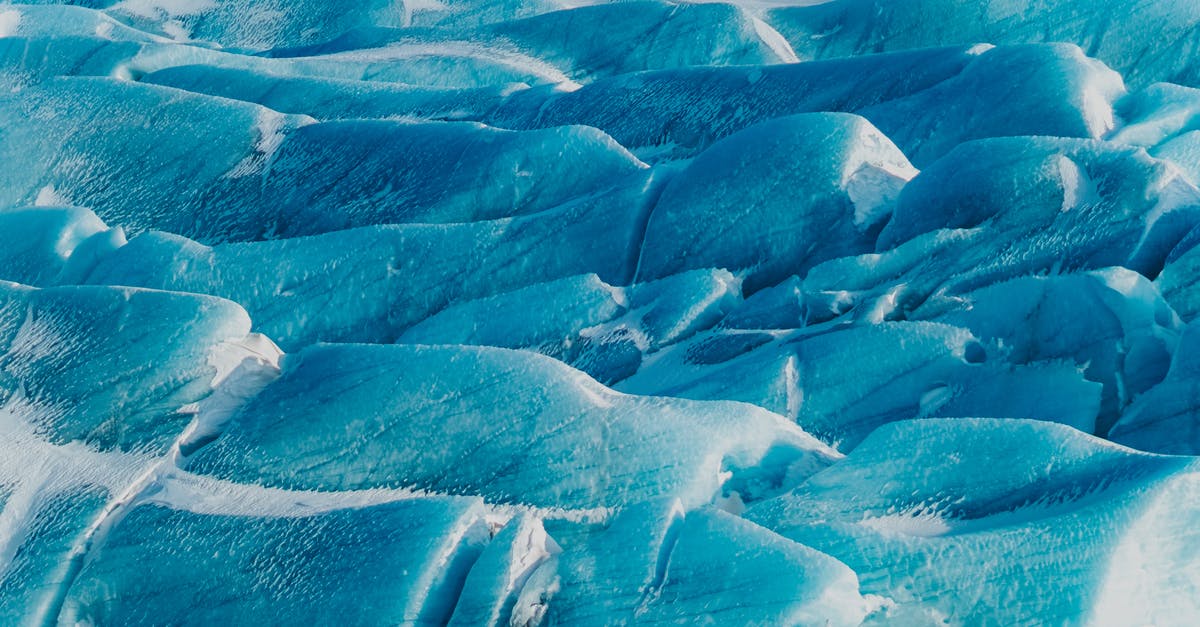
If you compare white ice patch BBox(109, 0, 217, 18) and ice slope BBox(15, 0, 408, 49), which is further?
white ice patch BBox(109, 0, 217, 18)

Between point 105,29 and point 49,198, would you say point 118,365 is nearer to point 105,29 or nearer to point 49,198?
point 49,198

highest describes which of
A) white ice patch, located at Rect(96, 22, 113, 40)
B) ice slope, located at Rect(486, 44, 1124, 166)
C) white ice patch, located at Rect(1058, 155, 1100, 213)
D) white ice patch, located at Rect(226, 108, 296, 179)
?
white ice patch, located at Rect(1058, 155, 1100, 213)

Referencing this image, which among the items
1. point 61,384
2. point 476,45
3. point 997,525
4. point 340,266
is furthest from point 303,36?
point 997,525

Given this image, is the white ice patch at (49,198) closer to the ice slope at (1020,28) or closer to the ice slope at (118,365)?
the ice slope at (118,365)

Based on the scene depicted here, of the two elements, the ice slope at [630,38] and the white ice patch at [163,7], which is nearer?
the ice slope at [630,38]

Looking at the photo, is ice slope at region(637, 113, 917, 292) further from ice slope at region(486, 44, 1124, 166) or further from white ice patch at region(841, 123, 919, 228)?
ice slope at region(486, 44, 1124, 166)

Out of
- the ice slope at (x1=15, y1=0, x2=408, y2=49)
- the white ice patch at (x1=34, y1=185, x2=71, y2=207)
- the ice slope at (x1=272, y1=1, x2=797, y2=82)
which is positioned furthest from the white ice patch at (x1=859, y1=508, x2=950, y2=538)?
the ice slope at (x1=15, y1=0, x2=408, y2=49)

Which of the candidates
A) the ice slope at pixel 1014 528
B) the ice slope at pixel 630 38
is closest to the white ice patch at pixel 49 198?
the ice slope at pixel 630 38
